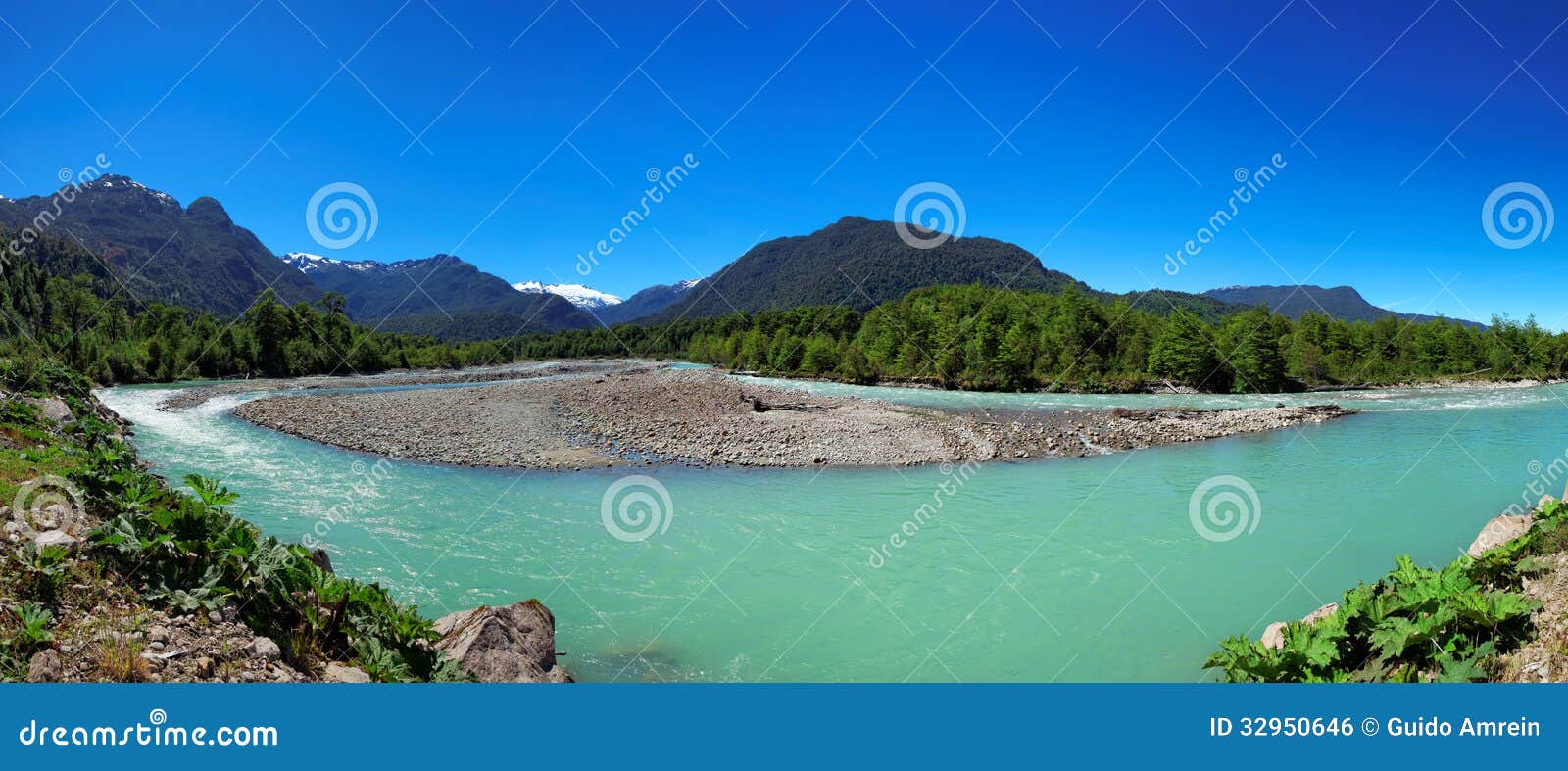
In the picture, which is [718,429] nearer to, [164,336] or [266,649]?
[266,649]

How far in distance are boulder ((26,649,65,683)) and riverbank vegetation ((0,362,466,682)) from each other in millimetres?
24

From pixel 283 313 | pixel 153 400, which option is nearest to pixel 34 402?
pixel 153 400

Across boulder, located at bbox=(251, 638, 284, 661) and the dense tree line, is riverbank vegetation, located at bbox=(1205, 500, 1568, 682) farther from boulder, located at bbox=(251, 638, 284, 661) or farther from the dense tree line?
the dense tree line

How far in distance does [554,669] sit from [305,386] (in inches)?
2490

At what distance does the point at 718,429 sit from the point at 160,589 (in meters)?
20.2

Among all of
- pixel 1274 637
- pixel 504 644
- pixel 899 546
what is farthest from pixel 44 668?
pixel 899 546

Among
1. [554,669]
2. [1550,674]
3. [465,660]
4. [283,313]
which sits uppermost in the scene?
[283,313]

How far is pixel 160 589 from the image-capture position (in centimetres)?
442

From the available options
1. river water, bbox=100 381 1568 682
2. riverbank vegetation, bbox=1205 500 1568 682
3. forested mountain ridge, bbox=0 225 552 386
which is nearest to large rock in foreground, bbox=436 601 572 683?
river water, bbox=100 381 1568 682

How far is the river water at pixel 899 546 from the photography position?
7.90 meters

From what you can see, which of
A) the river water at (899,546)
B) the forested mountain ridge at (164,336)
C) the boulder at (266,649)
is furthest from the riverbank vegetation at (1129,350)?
the forested mountain ridge at (164,336)

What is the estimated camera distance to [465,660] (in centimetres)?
542

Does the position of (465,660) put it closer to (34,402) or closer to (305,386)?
(34,402)

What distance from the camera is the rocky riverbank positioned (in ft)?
66.8
